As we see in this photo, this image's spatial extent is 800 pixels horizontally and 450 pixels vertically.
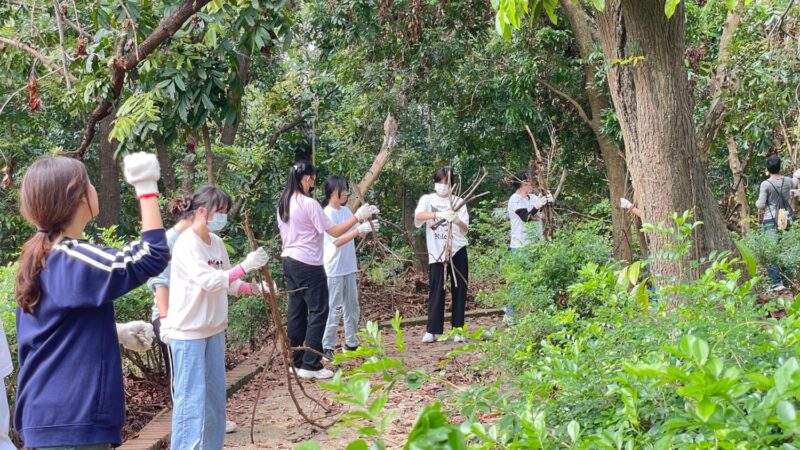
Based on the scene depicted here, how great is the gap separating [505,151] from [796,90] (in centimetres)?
531

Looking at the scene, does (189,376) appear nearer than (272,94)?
Yes

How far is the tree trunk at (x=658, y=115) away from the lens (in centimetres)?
610

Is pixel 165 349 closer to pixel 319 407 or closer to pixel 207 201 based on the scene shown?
pixel 319 407

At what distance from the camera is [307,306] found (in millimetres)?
8266

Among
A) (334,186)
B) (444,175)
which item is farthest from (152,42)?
(444,175)

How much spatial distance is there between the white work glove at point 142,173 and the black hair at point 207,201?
6.08 ft

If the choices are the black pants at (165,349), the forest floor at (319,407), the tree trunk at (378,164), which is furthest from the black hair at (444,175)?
the black pants at (165,349)

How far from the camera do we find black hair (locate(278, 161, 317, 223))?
26.2 feet

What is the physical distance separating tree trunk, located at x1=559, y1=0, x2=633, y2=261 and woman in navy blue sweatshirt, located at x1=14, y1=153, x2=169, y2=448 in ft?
28.2

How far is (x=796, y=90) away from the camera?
9719 mm

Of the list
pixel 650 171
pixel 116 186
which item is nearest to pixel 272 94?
pixel 116 186

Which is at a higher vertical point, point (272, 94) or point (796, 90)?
point (272, 94)

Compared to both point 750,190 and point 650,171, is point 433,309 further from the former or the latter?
point 750,190

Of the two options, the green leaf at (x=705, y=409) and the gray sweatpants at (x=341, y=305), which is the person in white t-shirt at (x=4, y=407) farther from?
the gray sweatpants at (x=341, y=305)
